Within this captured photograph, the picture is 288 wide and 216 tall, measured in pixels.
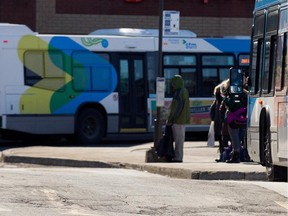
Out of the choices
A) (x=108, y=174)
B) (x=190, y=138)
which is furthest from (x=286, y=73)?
(x=190, y=138)

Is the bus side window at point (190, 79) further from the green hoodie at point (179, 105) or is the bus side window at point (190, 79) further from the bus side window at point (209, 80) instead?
the green hoodie at point (179, 105)

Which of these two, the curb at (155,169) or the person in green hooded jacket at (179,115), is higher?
the person in green hooded jacket at (179,115)

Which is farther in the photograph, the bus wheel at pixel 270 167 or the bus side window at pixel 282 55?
the bus wheel at pixel 270 167

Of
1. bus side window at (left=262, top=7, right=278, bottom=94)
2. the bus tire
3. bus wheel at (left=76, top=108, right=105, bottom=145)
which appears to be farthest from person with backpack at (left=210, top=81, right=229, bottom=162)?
bus wheel at (left=76, top=108, right=105, bottom=145)

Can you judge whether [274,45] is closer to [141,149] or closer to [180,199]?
[180,199]

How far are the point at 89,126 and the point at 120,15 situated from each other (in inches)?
313

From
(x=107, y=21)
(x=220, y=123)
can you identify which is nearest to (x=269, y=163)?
(x=220, y=123)

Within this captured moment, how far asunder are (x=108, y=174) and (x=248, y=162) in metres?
3.52

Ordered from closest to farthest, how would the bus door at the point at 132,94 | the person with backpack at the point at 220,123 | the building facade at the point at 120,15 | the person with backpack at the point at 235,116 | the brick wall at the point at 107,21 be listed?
the person with backpack at the point at 235,116 → the person with backpack at the point at 220,123 → the bus door at the point at 132,94 → the building facade at the point at 120,15 → the brick wall at the point at 107,21

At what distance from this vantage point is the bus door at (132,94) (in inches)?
1074

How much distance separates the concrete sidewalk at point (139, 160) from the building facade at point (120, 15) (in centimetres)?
820

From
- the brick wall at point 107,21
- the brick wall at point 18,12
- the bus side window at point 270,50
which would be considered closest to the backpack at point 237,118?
the bus side window at point 270,50

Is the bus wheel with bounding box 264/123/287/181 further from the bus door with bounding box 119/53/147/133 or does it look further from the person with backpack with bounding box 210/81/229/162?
the bus door with bounding box 119/53/147/133

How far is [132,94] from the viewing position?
90.2 ft
